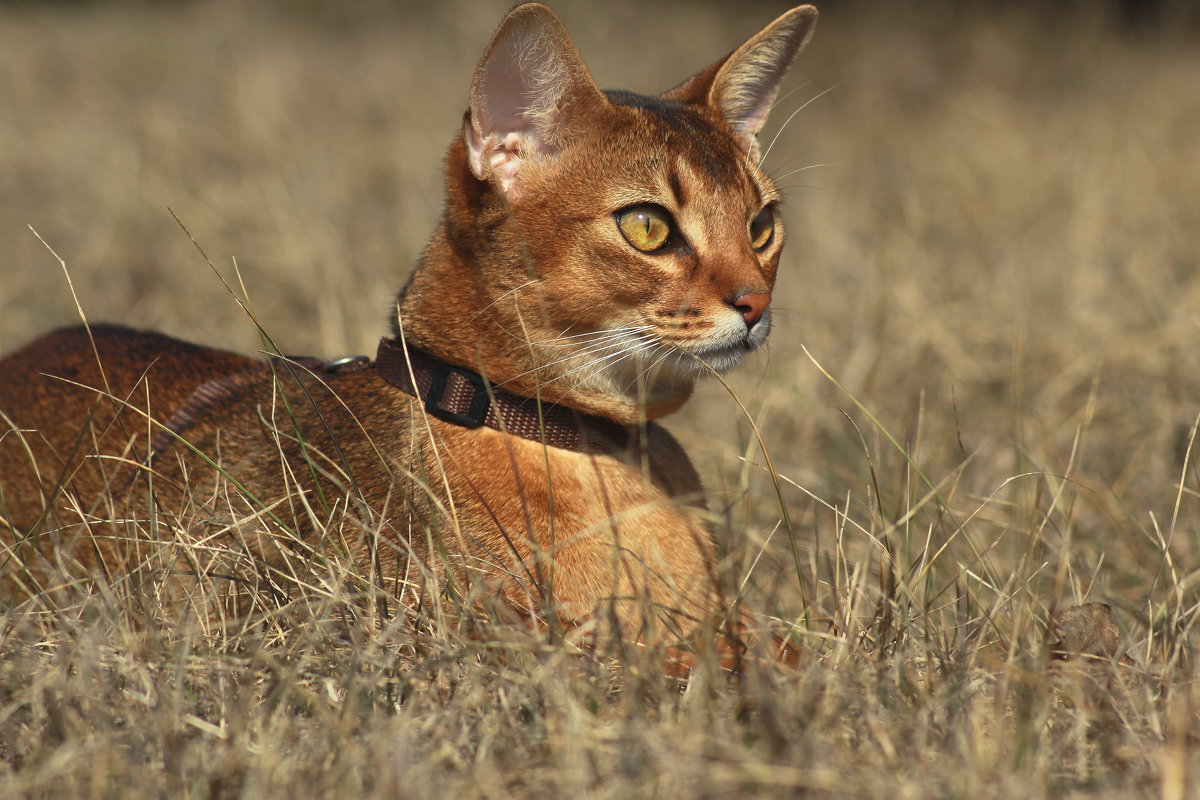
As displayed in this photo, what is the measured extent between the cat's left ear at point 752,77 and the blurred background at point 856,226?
0.22 feet

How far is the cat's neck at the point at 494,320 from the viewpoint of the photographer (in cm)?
229

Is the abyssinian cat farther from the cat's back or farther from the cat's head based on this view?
the cat's back

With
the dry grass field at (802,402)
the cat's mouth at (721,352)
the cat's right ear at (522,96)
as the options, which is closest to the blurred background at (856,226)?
the dry grass field at (802,402)

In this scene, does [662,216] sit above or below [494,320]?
above

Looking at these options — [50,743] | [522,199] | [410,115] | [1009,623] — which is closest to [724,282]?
[522,199]

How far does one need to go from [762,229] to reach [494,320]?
672 mm

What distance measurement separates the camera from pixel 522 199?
2.36 meters

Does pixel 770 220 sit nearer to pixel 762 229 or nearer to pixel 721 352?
pixel 762 229

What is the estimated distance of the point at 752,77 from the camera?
2773mm

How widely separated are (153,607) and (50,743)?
0.46 meters

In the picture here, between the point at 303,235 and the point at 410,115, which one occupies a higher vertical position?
the point at 410,115

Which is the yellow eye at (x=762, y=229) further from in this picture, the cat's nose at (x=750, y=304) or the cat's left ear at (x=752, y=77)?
the cat's nose at (x=750, y=304)

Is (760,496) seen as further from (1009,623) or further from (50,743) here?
(50,743)

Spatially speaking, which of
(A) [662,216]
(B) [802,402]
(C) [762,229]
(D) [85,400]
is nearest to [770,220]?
(C) [762,229]
